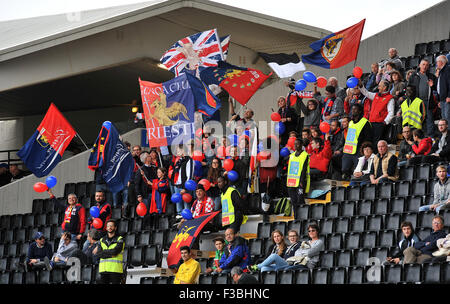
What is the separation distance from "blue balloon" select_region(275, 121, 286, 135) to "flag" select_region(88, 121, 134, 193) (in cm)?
257

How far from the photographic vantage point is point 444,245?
436 inches

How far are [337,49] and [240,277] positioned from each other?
6727mm

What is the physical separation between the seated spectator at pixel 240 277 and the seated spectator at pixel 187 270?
93 centimetres

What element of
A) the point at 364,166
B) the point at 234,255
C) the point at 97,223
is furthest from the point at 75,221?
the point at 364,166

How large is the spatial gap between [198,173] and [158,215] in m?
1.01

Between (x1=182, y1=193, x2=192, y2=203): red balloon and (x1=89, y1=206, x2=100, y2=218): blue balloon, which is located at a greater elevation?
(x1=182, y1=193, x2=192, y2=203): red balloon

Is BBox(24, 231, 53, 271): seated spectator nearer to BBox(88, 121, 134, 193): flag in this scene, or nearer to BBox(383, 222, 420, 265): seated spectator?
BBox(88, 121, 134, 193): flag

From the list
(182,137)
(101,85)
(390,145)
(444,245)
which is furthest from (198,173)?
(101,85)

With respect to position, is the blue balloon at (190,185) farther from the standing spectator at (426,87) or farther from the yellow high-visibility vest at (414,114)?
the standing spectator at (426,87)

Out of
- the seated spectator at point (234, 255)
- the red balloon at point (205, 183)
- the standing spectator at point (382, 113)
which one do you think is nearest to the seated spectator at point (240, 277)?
the seated spectator at point (234, 255)

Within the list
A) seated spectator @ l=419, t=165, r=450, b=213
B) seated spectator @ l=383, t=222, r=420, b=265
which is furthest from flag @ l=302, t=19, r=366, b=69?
seated spectator @ l=383, t=222, r=420, b=265

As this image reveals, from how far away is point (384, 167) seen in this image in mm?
13875

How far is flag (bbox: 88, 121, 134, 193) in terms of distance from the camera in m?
16.8

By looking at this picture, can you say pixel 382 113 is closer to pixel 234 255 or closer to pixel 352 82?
pixel 352 82
